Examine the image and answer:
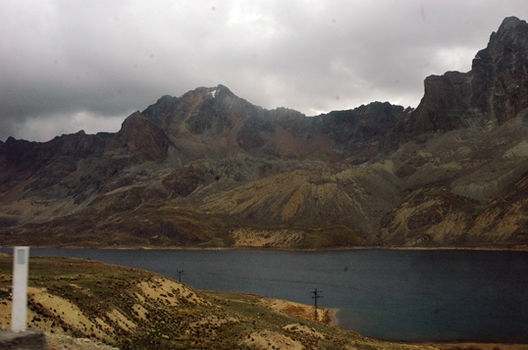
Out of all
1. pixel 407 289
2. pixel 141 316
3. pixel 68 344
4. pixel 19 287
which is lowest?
pixel 407 289

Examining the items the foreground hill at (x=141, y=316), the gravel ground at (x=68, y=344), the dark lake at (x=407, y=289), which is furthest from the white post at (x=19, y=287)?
the dark lake at (x=407, y=289)

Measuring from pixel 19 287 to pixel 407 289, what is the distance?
117 m

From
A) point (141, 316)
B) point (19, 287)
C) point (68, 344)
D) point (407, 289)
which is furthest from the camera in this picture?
point (407, 289)

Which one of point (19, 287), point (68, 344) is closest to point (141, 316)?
point (68, 344)

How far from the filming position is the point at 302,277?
503 feet

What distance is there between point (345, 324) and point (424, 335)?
48.2ft

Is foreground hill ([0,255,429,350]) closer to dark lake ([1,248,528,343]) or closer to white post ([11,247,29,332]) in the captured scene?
white post ([11,247,29,332])

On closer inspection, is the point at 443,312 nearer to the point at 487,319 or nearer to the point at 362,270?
the point at 487,319

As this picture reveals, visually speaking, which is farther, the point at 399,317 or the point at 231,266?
the point at 231,266

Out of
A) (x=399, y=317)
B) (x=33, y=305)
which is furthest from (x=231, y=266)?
(x=33, y=305)

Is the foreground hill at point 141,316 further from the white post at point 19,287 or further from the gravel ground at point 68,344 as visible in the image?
the white post at point 19,287

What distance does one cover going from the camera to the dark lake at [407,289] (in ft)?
266

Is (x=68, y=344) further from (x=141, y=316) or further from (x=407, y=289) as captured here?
(x=407, y=289)

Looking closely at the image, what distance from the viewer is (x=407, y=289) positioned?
410ft
